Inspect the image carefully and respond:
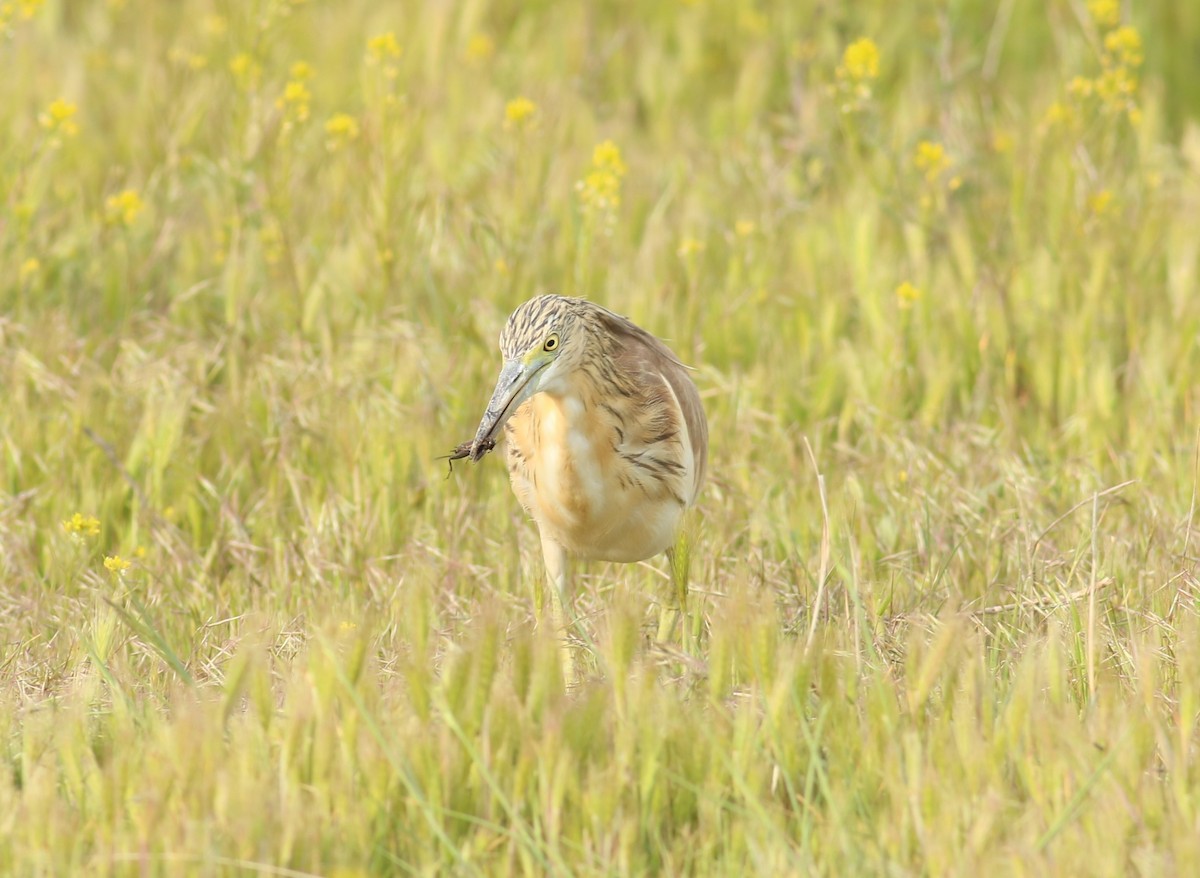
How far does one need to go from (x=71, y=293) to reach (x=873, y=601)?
330 centimetres

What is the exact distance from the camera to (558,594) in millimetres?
3824

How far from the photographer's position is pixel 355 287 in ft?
19.5

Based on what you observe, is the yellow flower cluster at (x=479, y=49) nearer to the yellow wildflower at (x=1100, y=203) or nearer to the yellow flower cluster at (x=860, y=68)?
the yellow flower cluster at (x=860, y=68)

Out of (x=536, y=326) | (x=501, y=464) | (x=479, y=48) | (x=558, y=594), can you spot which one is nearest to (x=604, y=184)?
(x=501, y=464)

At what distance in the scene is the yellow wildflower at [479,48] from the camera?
7973 millimetres

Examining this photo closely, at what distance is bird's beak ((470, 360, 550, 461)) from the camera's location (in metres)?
3.52

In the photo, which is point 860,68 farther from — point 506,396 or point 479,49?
point 506,396

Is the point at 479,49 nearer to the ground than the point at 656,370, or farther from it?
farther from it

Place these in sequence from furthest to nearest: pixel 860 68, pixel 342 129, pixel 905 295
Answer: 1. pixel 342 129
2. pixel 860 68
3. pixel 905 295

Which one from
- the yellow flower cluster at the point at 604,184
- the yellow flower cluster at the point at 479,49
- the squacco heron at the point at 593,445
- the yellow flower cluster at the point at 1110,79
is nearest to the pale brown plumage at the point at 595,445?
the squacco heron at the point at 593,445

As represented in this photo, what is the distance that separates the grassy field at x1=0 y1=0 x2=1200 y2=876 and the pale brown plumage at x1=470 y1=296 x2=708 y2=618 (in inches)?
8.9

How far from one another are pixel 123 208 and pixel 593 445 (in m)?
2.82

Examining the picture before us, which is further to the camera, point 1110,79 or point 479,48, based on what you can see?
point 479,48

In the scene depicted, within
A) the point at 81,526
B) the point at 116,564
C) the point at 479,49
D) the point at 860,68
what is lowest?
the point at 116,564
